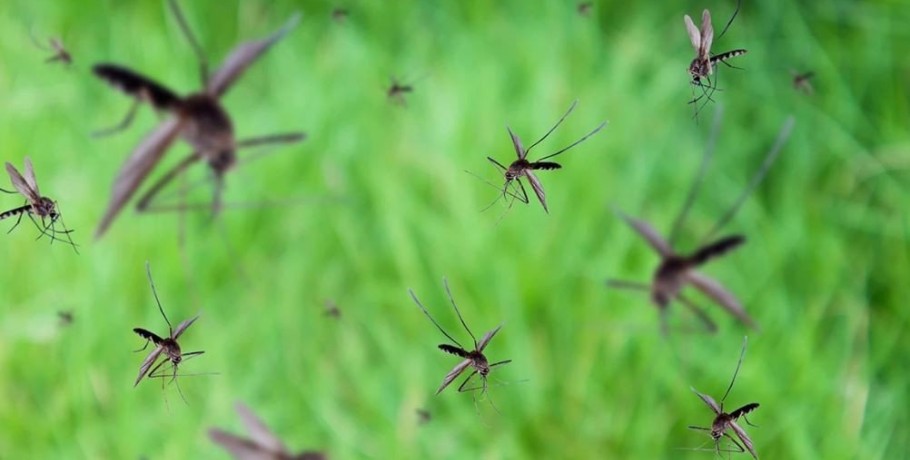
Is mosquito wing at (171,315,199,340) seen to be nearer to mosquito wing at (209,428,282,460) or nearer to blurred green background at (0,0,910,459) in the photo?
mosquito wing at (209,428,282,460)

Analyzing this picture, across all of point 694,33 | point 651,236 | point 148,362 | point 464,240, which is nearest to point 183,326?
point 148,362

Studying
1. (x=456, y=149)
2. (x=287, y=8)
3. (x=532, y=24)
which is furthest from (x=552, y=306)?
(x=287, y=8)

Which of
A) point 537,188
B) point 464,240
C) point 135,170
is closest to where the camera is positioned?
point 537,188

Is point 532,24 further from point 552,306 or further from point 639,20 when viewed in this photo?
point 552,306

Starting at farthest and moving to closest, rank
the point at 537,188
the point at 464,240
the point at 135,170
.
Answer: the point at 464,240 < the point at 135,170 < the point at 537,188

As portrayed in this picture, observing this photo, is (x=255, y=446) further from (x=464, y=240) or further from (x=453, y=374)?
(x=464, y=240)

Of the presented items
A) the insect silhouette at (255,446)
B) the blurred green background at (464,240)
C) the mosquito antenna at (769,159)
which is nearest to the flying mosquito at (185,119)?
the insect silhouette at (255,446)

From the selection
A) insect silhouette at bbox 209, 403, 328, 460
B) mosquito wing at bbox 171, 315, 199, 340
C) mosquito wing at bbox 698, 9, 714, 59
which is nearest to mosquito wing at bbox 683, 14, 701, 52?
mosquito wing at bbox 698, 9, 714, 59
